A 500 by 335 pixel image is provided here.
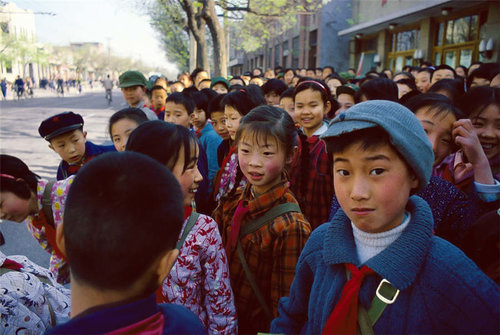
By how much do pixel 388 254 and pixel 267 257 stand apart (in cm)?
82

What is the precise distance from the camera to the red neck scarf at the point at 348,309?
3.17 ft

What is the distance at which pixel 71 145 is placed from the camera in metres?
2.59

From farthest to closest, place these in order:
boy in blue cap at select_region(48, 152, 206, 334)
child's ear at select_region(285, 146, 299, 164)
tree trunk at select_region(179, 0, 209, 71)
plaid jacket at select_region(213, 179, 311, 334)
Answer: tree trunk at select_region(179, 0, 209, 71) → child's ear at select_region(285, 146, 299, 164) → plaid jacket at select_region(213, 179, 311, 334) → boy in blue cap at select_region(48, 152, 206, 334)

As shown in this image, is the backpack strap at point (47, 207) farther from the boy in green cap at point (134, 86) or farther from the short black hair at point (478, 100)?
the boy in green cap at point (134, 86)

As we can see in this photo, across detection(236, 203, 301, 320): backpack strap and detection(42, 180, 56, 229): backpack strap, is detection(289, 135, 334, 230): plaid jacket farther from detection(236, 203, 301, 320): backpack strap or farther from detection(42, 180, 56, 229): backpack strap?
detection(42, 180, 56, 229): backpack strap

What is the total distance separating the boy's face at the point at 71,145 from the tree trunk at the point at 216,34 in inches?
309

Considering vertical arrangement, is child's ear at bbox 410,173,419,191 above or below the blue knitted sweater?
above

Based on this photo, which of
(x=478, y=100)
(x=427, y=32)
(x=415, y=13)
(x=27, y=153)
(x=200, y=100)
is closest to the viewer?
(x=478, y=100)

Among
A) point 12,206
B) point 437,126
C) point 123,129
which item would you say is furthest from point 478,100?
point 12,206

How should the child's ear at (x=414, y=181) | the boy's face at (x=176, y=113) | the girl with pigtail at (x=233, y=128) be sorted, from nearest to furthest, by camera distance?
the child's ear at (x=414, y=181), the girl with pigtail at (x=233, y=128), the boy's face at (x=176, y=113)

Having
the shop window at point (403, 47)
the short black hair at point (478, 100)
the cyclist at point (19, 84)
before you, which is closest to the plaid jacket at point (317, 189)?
the short black hair at point (478, 100)

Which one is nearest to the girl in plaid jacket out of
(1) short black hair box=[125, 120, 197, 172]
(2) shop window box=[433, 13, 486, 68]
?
(1) short black hair box=[125, 120, 197, 172]

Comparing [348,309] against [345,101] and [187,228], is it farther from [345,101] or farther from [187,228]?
[345,101]

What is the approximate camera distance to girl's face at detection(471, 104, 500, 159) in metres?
1.72
